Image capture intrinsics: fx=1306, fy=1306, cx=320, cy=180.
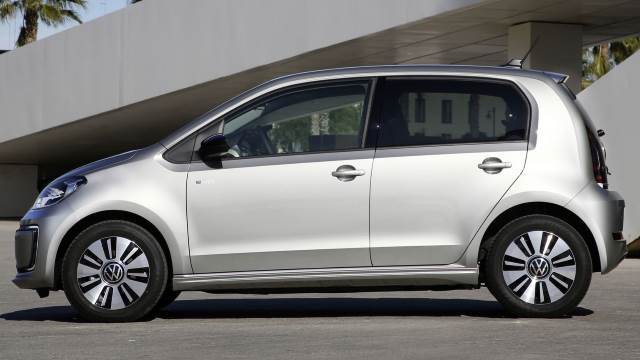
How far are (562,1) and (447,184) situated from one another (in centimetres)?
1472

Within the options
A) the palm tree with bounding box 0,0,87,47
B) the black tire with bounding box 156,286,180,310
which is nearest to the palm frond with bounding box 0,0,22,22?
the palm tree with bounding box 0,0,87,47

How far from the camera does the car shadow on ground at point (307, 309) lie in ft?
30.9

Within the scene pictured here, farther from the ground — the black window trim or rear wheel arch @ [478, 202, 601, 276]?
the black window trim

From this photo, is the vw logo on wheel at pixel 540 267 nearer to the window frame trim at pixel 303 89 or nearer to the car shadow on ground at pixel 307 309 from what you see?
the car shadow on ground at pixel 307 309

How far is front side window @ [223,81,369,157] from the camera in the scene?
351 inches

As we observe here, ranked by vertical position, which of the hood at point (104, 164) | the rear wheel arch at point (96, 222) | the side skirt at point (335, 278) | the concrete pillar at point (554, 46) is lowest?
the side skirt at point (335, 278)

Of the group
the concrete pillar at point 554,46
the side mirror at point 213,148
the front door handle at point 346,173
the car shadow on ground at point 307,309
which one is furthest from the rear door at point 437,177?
the concrete pillar at point 554,46

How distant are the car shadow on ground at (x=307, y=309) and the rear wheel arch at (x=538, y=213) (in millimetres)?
555

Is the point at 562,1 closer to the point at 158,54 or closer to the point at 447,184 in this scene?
the point at 158,54

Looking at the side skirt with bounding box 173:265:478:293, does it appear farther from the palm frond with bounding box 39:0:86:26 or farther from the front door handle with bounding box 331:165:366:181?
the palm frond with bounding box 39:0:86:26

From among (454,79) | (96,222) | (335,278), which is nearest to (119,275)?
(96,222)

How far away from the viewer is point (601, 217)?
888 cm

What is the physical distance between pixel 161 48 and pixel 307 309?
22.4 metres

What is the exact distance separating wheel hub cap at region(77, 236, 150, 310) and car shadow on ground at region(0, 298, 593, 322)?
423 mm
